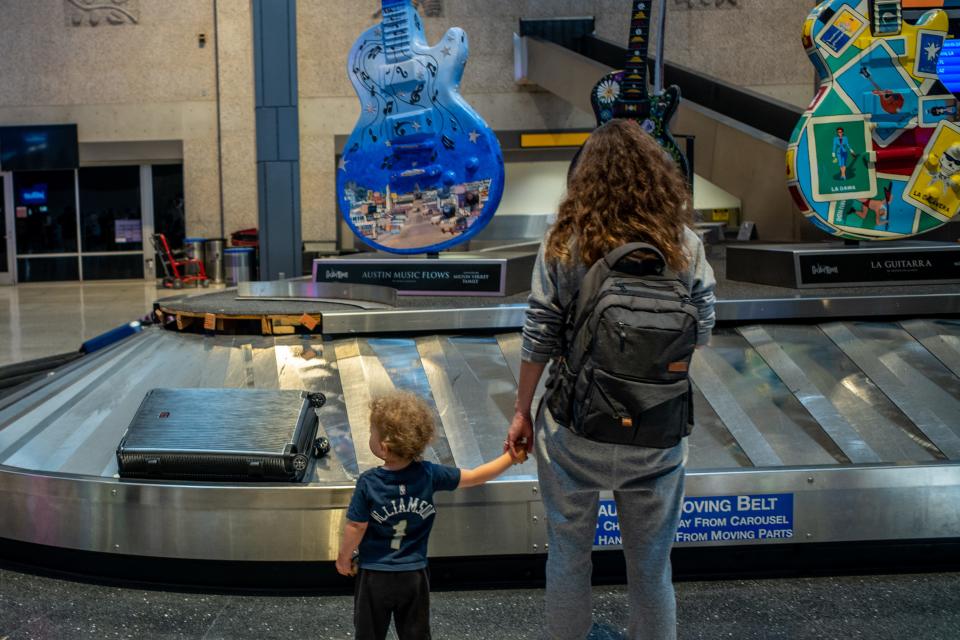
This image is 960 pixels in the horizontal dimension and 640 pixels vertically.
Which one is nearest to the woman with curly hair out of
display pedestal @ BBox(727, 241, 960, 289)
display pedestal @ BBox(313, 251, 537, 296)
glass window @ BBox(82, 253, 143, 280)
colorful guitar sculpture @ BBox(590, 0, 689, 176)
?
display pedestal @ BBox(313, 251, 537, 296)

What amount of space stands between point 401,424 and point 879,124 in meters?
4.74

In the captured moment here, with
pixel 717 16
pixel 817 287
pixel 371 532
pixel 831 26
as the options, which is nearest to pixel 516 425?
pixel 371 532

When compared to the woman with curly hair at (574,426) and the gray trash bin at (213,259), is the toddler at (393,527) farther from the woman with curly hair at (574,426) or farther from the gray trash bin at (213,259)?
the gray trash bin at (213,259)

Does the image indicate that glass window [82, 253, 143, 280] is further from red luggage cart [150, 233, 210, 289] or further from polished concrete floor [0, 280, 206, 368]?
red luggage cart [150, 233, 210, 289]

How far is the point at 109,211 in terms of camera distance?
18328 millimetres

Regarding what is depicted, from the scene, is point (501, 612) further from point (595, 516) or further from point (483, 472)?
point (595, 516)

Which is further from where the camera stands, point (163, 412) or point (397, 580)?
point (163, 412)

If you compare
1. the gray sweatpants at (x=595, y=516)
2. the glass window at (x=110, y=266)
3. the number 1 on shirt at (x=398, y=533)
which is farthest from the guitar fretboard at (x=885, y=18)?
the glass window at (x=110, y=266)

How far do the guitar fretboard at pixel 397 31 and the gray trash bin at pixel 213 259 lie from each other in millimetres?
11124

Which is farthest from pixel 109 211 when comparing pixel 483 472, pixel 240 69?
pixel 483 472

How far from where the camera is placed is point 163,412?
3631 mm

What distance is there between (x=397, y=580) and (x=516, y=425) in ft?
1.66

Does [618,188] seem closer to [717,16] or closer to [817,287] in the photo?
[817,287]

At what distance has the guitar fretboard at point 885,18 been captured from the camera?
5984 mm
